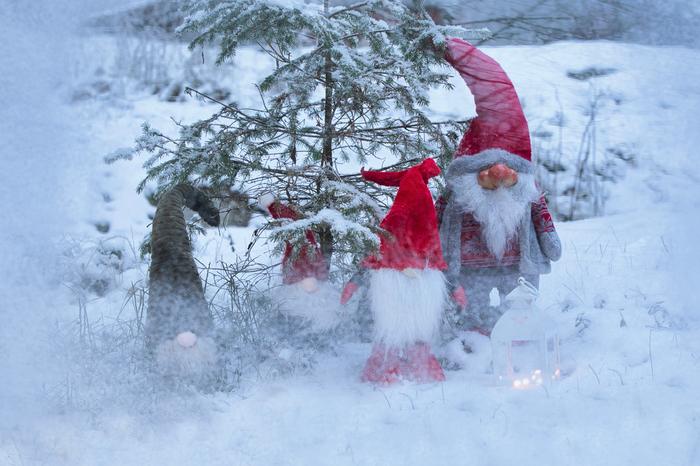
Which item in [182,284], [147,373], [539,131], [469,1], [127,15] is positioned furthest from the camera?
[539,131]

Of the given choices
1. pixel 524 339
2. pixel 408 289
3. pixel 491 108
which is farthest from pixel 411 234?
pixel 491 108

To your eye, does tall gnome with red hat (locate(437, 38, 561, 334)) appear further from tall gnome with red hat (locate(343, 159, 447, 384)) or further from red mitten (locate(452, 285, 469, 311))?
tall gnome with red hat (locate(343, 159, 447, 384))

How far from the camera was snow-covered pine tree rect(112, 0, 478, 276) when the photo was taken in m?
2.38

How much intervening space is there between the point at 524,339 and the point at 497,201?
593 millimetres

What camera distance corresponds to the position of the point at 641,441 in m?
1.62

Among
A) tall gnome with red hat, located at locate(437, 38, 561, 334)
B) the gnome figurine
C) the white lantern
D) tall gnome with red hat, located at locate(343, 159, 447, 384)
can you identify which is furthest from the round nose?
the gnome figurine

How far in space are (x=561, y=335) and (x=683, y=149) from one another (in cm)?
94

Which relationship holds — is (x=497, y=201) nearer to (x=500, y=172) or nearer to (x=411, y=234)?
(x=500, y=172)

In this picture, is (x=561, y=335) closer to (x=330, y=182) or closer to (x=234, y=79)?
(x=330, y=182)

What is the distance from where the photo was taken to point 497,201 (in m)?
2.54

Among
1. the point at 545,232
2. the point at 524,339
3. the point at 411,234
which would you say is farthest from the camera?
the point at 545,232

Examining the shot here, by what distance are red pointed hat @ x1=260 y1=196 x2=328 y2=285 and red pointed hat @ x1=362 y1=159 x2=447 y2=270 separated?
27cm

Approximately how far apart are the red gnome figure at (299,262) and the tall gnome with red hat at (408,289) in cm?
26

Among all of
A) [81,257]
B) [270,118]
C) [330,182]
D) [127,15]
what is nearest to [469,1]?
[127,15]
